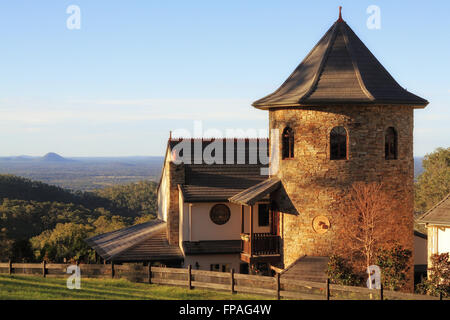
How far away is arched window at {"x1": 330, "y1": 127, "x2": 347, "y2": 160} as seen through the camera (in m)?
23.3

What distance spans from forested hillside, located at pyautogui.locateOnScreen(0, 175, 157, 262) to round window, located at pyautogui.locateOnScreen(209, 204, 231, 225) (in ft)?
27.3

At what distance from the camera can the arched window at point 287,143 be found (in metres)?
24.4

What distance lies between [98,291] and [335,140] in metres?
10.7

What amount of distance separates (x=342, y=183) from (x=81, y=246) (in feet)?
58.1

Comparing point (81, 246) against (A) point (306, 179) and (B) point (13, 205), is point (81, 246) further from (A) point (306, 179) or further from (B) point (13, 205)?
(B) point (13, 205)

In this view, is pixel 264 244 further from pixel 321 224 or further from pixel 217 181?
pixel 217 181

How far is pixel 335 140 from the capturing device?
23.4m

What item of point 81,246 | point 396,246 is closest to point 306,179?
point 396,246

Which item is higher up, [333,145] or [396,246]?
[333,145]

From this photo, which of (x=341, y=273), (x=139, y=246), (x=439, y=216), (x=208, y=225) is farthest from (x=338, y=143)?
(x=139, y=246)

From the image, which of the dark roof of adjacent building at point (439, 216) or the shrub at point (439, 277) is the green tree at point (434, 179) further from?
the shrub at point (439, 277)

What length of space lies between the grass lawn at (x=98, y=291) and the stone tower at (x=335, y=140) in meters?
4.69

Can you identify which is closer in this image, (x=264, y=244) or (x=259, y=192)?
(x=259, y=192)
